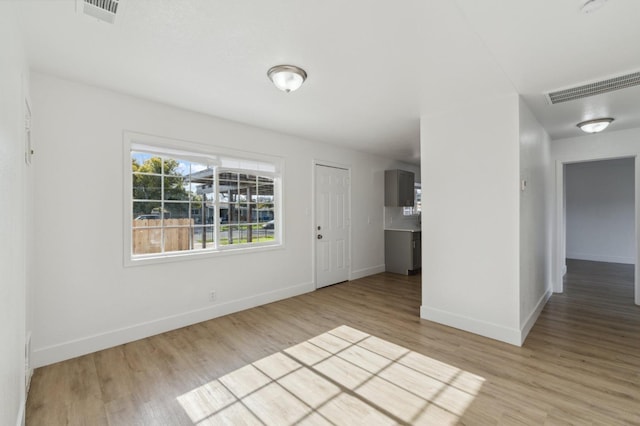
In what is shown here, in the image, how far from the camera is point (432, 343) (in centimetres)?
292

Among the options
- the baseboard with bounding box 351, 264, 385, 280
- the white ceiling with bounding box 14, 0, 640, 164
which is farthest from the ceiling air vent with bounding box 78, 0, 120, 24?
the baseboard with bounding box 351, 264, 385, 280

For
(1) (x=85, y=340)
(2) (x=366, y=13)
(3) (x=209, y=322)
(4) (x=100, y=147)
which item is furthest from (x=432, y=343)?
(4) (x=100, y=147)

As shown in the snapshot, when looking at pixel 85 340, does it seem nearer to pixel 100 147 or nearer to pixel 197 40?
pixel 100 147

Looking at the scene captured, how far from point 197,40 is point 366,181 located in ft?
14.1

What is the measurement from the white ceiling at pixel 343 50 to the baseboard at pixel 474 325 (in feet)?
7.83

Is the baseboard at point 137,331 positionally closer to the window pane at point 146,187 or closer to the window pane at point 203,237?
the window pane at point 203,237

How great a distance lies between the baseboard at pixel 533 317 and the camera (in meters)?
2.95

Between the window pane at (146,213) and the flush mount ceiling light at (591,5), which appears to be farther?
the window pane at (146,213)

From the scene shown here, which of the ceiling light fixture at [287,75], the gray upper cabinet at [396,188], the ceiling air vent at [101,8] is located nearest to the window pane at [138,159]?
the ceiling air vent at [101,8]

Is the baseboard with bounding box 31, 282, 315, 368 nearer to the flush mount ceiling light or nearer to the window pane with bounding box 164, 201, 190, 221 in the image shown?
the window pane with bounding box 164, 201, 190, 221

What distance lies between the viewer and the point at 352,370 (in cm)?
245

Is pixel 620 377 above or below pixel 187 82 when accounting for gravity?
below

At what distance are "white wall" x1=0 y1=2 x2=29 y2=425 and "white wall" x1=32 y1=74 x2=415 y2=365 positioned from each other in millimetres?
809

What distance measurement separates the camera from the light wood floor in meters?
1.92
